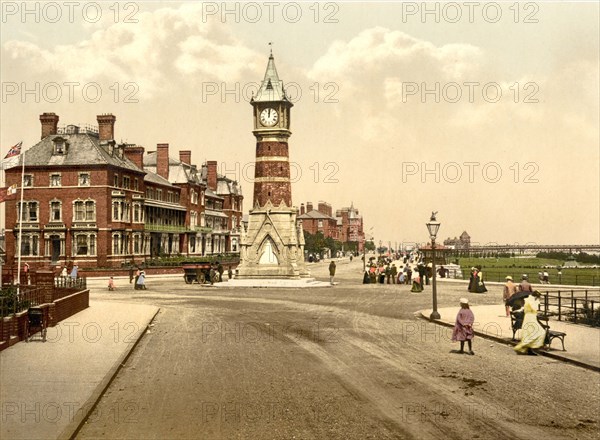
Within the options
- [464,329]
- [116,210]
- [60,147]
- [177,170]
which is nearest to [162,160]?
[177,170]

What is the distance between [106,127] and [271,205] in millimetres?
22312

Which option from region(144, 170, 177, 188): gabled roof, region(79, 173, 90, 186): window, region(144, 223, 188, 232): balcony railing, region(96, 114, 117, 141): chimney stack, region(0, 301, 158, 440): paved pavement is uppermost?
region(96, 114, 117, 141): chimney stack

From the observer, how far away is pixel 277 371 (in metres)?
13.5

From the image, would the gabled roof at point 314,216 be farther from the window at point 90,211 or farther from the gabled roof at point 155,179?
the window at point 90,211

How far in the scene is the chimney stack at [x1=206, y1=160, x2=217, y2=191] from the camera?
3526 inches

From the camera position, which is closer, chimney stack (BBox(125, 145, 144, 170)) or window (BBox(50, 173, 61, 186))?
window (BBox(50, 173, 61, 186))

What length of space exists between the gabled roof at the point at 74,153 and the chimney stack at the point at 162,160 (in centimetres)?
1530

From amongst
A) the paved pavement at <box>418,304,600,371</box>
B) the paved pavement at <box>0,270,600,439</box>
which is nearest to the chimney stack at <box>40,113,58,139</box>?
the paved pavement at <box>0,270,600,439</box>

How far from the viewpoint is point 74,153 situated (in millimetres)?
58031

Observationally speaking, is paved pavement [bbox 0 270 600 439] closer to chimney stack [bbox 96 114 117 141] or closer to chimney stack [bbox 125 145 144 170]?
chimney stack [bbox 96 114 117 141]

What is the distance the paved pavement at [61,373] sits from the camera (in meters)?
9.49

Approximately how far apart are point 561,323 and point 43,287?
17.6 metres

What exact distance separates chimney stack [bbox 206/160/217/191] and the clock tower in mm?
42749

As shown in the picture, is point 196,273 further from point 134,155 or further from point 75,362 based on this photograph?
point 75,362
